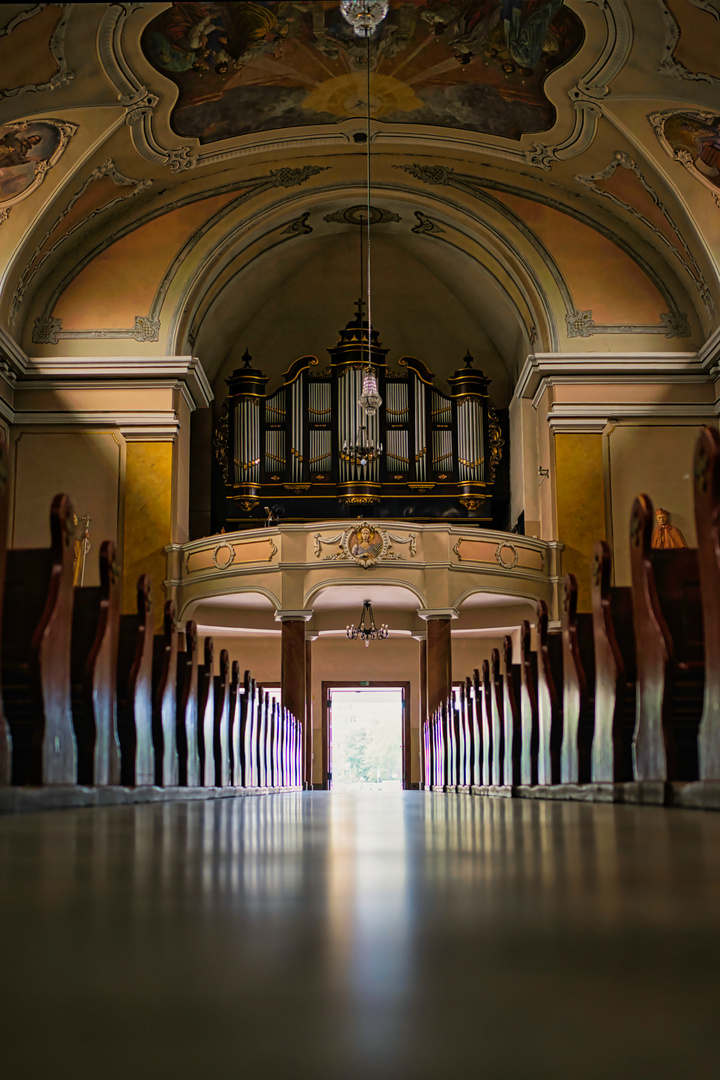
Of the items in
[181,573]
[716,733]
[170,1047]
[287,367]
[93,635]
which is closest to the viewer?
[170,1047]

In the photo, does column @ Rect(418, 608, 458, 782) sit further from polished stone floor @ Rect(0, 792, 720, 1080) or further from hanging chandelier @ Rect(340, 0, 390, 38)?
polished stone floor @ Rect(0, 792, 720, 1080)

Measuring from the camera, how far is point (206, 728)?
652cm

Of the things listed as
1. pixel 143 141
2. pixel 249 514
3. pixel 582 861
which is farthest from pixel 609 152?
pixel 582 861

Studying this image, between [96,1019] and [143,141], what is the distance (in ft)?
52.2

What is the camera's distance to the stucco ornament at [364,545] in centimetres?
1532

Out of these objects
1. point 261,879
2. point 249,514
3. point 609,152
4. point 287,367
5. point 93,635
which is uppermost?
point 609,152

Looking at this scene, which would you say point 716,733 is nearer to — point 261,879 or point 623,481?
point 261,879

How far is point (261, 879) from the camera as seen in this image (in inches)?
30.6

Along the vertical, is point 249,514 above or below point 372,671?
above

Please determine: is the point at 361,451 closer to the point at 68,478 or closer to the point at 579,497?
the point at 579,497

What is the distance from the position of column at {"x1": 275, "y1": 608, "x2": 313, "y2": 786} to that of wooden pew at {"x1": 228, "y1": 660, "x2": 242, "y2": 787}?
6.87m

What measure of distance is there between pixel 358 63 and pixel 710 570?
1267cm

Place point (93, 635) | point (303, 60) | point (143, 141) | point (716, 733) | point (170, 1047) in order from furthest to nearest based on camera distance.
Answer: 1. point (143, 141)
2. point (303, 60)
3. point (93, 635)
4. point (716, 733)
5. point (170, 1047)

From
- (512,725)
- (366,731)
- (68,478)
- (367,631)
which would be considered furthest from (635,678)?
(366,731)
